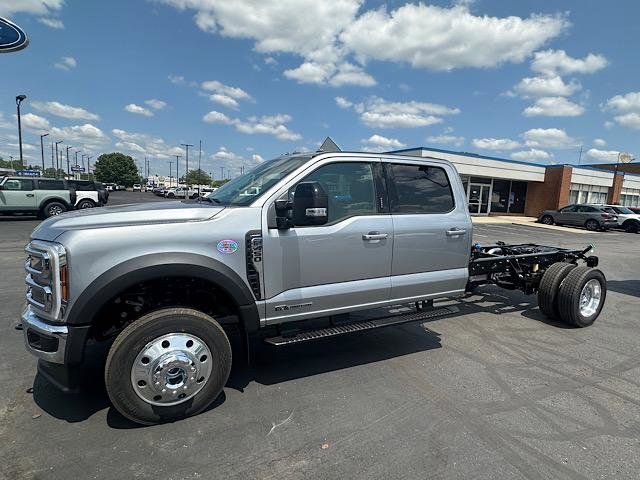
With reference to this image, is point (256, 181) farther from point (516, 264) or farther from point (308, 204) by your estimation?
point (516, 264)

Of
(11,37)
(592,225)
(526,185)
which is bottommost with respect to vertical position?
(592,225)

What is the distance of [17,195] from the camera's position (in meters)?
17.1

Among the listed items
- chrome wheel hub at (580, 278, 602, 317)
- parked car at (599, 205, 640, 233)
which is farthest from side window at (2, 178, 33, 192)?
parked car at (599, 205, 640, 233)

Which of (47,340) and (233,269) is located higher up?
(233,269)

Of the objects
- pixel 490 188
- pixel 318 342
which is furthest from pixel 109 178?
pixel 318 342

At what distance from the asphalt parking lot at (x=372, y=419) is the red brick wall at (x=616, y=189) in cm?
4191

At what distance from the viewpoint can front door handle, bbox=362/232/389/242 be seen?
3734mm

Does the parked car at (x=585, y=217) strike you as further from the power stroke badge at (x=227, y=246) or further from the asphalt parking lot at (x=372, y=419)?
the power stroke badge at (x=227, y=246)

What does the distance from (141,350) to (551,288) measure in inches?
202

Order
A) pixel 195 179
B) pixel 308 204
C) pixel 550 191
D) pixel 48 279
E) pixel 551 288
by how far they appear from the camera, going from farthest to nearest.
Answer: pixel 195 179
pixel 550 191
pixel 551 288
pixel 308 204
pixel 48 279

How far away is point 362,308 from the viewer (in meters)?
3.88

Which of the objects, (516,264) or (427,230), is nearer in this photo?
(427,230)

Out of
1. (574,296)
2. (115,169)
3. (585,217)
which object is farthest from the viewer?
(115,169)

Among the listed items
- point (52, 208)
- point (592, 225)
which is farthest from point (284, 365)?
point (592, 225)
